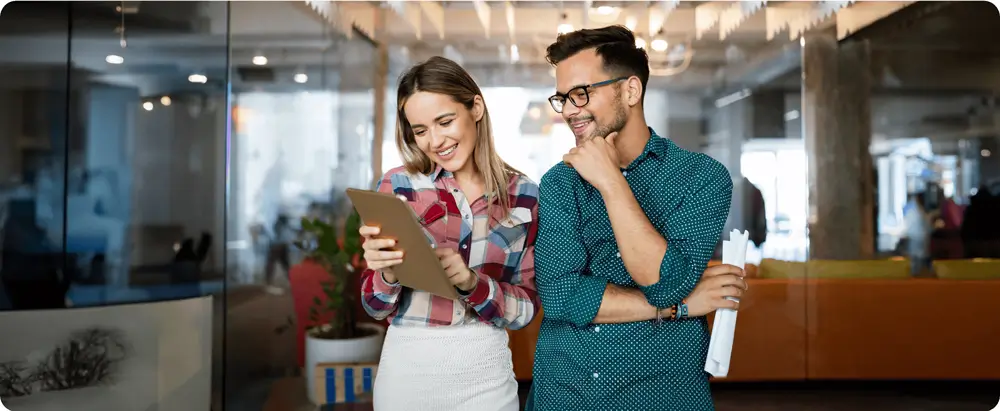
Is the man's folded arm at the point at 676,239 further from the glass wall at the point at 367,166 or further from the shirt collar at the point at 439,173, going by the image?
the glass wall at the point at 367,166

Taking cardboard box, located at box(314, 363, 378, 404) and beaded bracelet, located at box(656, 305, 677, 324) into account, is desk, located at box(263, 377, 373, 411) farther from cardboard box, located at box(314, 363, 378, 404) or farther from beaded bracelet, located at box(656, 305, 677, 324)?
beaded bracelet, located at box(656, 305, 677, 324)

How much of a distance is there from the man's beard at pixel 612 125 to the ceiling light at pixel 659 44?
5.04 metres

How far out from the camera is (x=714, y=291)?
147 cm

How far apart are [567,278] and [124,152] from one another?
3634 mm

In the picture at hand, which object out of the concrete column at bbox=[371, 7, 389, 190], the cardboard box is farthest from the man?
the concrete column at bbox=[371, 7, 389, 190]

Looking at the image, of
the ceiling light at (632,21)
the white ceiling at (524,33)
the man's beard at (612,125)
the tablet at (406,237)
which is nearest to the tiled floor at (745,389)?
the white ceiling at (524,33)

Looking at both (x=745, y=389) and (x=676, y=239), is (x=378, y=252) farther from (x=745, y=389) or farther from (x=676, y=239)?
→ (x=745, y=389)

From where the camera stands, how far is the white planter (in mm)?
3998

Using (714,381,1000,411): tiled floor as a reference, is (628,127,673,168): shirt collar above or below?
above

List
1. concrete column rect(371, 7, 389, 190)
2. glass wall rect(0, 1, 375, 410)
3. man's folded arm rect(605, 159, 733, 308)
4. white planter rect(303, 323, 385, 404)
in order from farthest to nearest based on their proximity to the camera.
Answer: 1. concrete column rect(371, 7, 389, 190)
2. white planter rect(303, 323, 385, 404)
3. glass wall rect(0, 1, 375, 410)
4. man's folded arm rect(605, 159, 733, 308)

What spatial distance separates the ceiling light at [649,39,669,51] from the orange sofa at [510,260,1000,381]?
2.71 m

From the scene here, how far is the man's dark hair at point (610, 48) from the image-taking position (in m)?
1.56

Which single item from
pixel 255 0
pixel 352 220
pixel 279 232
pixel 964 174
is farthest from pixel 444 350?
pixel 964 174

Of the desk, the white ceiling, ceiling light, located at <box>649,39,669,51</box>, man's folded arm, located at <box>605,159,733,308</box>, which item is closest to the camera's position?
man's folded arm, located at <box>605,159,733,308</box>
